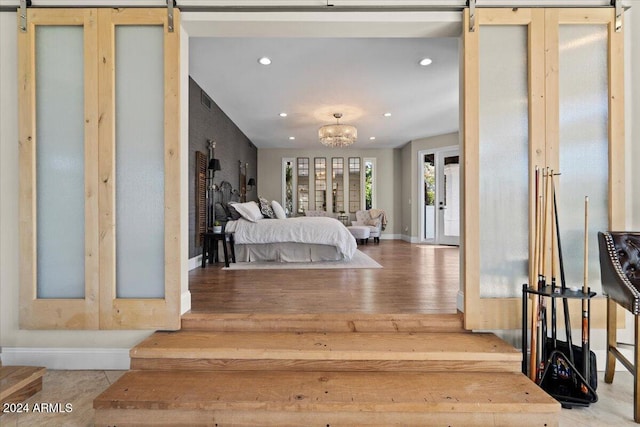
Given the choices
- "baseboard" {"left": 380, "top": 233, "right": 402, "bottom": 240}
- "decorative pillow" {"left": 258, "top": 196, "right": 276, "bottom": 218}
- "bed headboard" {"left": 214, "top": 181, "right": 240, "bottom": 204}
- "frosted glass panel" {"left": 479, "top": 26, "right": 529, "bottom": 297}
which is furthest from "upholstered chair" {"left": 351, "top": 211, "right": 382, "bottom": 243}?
"frosted glass panel" {"left": 479, "top": 26, "right": 529, "bottom": 297}

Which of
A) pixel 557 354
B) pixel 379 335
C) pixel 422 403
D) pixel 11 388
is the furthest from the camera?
pixel 379 335

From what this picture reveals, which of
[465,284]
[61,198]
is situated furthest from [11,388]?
[465,284]

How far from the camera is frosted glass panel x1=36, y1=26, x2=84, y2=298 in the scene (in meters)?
2.21

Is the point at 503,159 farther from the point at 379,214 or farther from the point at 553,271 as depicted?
the point at 379,214

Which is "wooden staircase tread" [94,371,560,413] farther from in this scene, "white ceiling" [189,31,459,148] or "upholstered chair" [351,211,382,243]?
"upholstered chair" [351,211,382,243]

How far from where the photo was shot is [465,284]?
219cm

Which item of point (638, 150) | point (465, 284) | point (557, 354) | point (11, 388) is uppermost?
point (638, 150)

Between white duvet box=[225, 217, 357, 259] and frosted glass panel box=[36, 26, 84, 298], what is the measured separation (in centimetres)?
260

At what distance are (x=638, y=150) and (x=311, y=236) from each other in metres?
3.59

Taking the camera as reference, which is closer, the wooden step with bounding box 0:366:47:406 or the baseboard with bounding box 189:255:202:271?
the wooden step with bounding box 0:366:47:406

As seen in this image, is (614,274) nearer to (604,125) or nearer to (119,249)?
(604,125)

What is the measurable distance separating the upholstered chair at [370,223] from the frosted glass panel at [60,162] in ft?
22.0

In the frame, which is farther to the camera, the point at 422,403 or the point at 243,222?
the point at 243,222

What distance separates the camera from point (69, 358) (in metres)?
2.20
